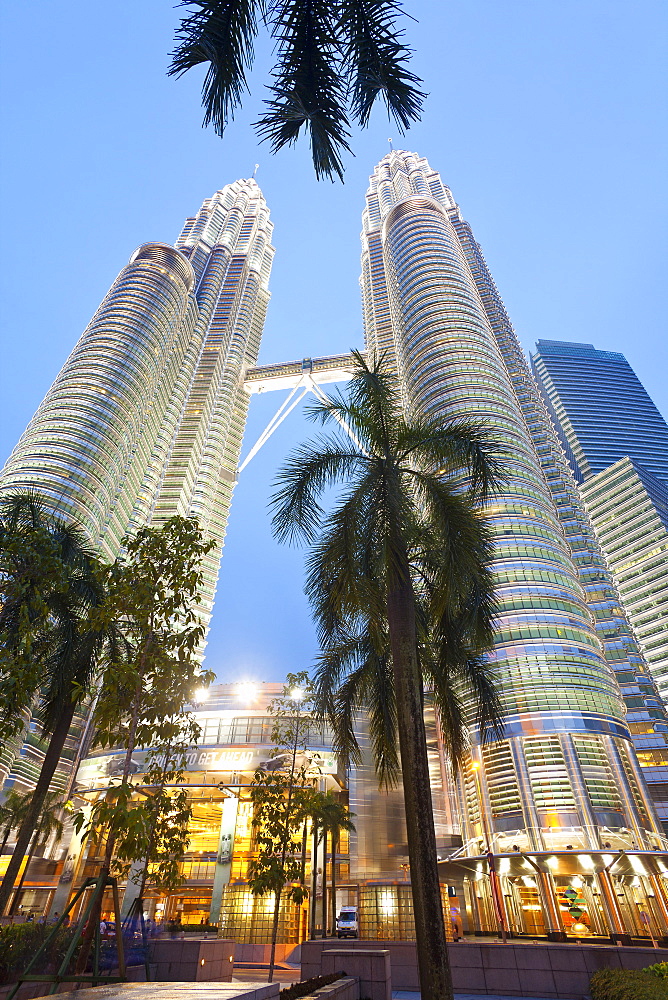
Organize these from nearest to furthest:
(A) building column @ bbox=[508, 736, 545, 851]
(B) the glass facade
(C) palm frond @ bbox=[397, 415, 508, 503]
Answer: (C) palm frond @ bbox=[397, 415, 508, 503] → (A) building column @ bbox=[508, 736, 545, 851] → (B) the glass facade

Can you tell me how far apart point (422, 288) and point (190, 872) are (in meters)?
88.5

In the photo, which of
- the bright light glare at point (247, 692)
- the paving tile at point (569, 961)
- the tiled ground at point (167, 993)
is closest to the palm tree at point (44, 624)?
the tiled ground at point (167, 993)

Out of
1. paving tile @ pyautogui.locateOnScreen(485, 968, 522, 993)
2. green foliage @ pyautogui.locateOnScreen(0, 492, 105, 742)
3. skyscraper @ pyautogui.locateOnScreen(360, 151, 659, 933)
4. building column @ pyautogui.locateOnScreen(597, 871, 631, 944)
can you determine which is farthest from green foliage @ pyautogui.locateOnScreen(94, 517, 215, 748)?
building column @ pyautogui.locateOnScreen(597, 871, 631, 944)

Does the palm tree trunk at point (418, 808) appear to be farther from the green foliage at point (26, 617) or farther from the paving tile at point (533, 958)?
the paving tile at point (533, 958)

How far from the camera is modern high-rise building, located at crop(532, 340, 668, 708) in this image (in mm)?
129750

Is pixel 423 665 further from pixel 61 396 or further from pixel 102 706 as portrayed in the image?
pixel 61 396

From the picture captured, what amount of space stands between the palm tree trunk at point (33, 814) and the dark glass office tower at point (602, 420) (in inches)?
6573

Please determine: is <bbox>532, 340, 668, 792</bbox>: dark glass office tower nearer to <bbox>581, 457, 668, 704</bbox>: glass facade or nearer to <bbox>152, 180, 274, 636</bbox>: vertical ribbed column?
<bbox>581, 457, 668, 704</bbox>: glass facade

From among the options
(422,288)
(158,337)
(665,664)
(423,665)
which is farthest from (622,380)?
(423,665)

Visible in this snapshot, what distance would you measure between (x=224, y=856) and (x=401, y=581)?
42812 mm

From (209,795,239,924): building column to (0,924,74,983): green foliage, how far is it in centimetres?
3214

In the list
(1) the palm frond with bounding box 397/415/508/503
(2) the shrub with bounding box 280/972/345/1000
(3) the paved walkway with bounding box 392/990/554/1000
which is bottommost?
(3) the paved walkway with bounding box 392/990/554/1000

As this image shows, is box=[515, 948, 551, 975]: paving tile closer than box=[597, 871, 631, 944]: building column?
Yes

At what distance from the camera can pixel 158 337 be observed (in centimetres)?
11650
